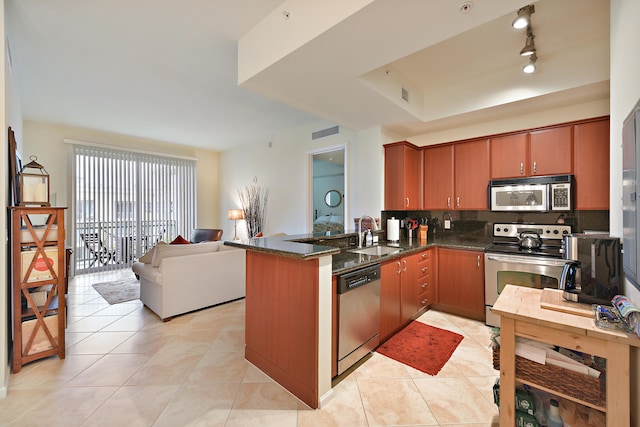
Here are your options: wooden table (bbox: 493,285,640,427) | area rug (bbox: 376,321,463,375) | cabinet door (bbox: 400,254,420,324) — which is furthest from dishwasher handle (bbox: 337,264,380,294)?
wooden table (bbox: 493,285,640,427)

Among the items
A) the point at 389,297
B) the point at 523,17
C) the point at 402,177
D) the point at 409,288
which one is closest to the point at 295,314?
the point at 389,297

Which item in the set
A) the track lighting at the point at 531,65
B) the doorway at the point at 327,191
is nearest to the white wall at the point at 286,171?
the doorway at the point at 327,191

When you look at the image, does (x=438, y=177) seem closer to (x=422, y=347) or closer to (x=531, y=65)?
(x=531, y=65)

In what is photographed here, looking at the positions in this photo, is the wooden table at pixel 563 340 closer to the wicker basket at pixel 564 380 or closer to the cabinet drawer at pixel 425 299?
the wicker basket at pixel 564 380

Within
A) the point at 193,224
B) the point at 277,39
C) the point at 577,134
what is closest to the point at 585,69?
the point at 577,134

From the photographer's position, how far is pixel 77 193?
526cm

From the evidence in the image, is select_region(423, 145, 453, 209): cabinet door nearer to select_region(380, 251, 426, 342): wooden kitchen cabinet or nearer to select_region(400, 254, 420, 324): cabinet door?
select_region(380, 251, 426, 342): wooden kitchen cabinet

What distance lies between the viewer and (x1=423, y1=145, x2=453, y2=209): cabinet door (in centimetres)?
363

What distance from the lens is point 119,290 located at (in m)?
4.25

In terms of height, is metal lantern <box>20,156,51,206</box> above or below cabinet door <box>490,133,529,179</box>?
below

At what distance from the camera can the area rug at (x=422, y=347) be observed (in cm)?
224

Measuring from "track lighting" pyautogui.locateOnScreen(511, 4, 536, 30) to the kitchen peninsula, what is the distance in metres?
2.15

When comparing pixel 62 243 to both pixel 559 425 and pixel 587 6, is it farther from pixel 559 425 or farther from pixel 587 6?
pixel 587 6

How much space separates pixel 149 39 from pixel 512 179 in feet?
13.6
